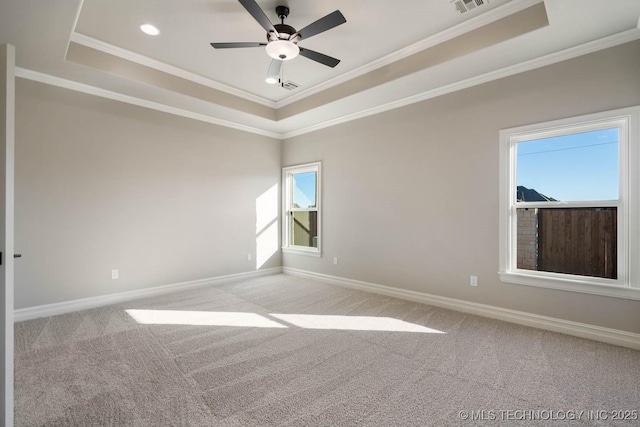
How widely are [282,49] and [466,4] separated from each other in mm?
1713

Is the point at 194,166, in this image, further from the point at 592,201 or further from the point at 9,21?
the point at 592,201

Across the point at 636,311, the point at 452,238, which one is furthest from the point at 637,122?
the point at 452,238

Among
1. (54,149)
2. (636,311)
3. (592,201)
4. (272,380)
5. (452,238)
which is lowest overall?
(272,380)

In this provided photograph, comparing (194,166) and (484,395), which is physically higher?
(194,166)

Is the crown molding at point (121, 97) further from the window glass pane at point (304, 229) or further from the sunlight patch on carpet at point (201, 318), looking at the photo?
the sunlight patch on carpet at point (201, 318)

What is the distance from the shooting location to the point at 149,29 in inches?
118

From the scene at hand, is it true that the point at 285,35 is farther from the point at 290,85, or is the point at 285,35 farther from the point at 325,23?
the point at 290,85

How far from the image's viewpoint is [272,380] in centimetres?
214

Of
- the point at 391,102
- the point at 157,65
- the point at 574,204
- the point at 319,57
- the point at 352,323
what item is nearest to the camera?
the point at 319,57

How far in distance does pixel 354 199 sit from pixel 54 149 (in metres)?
4.02

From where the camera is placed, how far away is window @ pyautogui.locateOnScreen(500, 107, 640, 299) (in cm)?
267

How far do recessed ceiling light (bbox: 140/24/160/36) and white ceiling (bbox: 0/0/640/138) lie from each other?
5 centimetres

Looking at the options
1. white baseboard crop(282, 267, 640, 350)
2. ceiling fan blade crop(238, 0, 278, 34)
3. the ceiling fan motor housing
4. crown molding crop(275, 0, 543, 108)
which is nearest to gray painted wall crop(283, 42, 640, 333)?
white baseboard crop(282, 267, 640, 350)

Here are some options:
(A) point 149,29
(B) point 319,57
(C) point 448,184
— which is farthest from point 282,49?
(C) point 448,184
